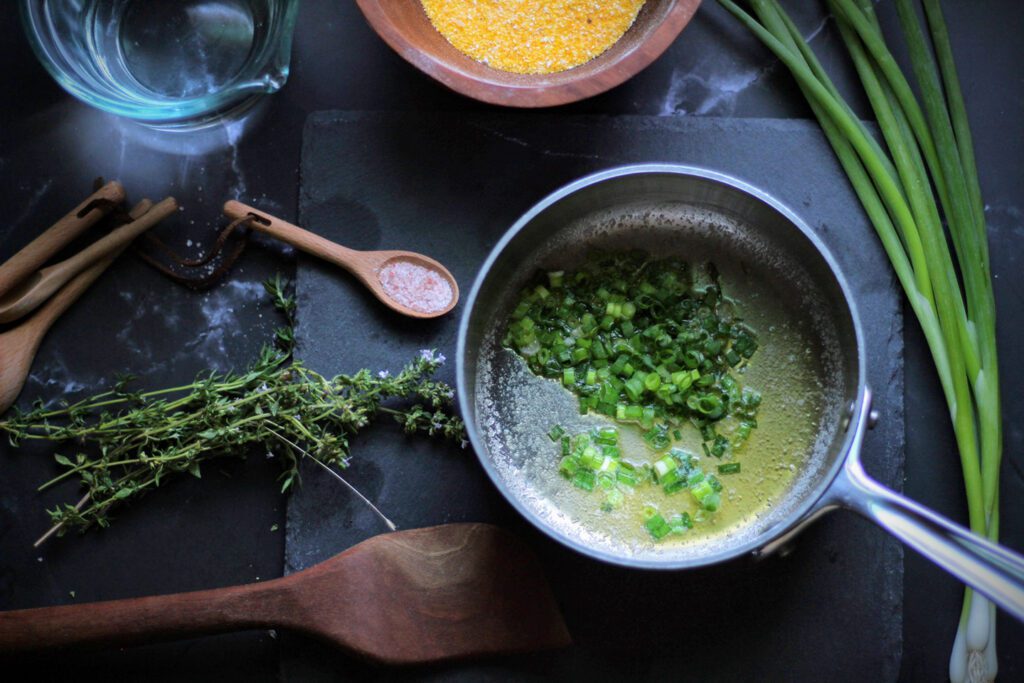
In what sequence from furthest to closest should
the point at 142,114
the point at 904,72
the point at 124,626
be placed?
1. the point at 904,72
2. the point at 142,114
3. the point at 124,626

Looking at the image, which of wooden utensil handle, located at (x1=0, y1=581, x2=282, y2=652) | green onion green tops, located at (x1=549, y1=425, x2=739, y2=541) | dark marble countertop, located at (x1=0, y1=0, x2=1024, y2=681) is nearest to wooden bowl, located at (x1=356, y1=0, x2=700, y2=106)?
dark marble countertop, located at (x1=0, y1=0, x2=1024, y2=681)

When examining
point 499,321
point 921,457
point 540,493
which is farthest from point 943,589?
point 499,321

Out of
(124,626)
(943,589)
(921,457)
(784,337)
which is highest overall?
(784,337)

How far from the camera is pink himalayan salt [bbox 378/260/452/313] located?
1624 millimetres

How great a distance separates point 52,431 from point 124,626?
0.40 metres

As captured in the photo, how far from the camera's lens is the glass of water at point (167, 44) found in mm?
1669

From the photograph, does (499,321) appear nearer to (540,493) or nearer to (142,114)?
(540,493)

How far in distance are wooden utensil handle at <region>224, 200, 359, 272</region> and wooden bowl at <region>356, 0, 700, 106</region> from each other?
14.1 inches

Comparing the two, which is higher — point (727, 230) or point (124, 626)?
point (727, 230)

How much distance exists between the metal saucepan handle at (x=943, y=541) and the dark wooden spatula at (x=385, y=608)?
1.81 ft

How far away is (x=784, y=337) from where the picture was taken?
5.23ft

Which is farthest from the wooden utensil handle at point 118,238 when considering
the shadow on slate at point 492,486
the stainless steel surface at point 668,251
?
the stainless steel surface at point 668,251

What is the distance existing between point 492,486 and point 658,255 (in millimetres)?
525

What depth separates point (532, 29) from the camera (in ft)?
5.40
